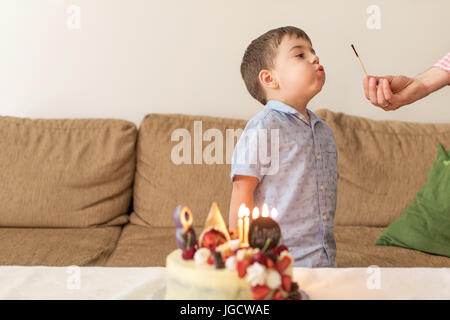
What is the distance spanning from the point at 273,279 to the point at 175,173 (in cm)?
148

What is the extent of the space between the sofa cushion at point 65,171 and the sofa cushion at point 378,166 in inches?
35.2

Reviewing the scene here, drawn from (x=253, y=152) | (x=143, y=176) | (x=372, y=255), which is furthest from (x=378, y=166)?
(x=253, y=152)

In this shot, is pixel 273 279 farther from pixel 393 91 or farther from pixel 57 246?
pixel 57 246

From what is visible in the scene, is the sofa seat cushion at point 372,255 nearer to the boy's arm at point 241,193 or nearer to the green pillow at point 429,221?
the green pillow at point 429,221

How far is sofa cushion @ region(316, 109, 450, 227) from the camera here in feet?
6.86

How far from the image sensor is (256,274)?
2.10 feet

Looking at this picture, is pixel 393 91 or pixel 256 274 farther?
pixel 393 91

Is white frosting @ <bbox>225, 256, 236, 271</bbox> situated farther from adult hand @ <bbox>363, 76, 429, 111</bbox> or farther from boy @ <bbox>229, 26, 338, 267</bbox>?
adult hand @ <bbox>363, 76, 429, 111</bbox>

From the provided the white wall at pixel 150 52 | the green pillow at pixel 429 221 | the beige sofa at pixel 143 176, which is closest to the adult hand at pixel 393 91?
the green pillow at pixel 429 221

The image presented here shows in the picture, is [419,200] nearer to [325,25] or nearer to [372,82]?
[372,82]

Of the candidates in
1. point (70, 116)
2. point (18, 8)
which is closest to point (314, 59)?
point (70, 116)

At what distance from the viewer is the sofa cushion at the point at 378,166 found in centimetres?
209

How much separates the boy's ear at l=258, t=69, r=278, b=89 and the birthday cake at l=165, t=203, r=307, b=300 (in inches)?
26.2
